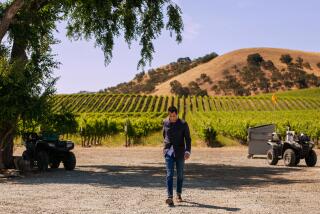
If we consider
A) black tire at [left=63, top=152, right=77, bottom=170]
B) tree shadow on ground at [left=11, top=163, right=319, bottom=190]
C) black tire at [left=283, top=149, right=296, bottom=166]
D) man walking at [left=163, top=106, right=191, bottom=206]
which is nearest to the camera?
man walking at [left=163, top=106, right=191, bottom=206]

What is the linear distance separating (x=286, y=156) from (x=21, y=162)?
10.5 meters

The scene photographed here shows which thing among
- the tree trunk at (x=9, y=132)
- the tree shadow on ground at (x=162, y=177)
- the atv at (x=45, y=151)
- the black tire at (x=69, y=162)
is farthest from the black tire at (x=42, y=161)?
the tree trunk at (x=9, y=132)

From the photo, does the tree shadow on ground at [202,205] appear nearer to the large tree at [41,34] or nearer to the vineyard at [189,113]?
the large tree at [41,34]

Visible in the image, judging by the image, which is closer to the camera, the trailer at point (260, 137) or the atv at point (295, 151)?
the atv at point (295, 151)

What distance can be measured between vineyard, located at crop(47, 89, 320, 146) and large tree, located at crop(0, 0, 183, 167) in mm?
18358

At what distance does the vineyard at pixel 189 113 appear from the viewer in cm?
4019

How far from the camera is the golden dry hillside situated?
166 metres

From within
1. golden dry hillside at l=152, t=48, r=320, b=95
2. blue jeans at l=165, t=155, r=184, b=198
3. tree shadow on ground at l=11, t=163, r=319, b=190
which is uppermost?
golden dry hillside at l=152, t=48, r=320, b=95

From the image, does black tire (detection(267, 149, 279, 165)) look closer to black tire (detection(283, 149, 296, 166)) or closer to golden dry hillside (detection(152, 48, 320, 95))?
black tire (detection(283, 149, 296, 166))

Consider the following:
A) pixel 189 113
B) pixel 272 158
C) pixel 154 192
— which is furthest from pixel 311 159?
pixel 189 113

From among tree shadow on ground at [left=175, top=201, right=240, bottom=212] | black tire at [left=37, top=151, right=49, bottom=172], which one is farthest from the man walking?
black tire at [left=37, top=151, right=49, bottom=172]

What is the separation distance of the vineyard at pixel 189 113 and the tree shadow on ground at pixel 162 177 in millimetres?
19801

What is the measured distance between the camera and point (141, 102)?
97438mm

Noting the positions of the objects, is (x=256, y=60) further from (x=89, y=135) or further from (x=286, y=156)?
(x=286, y=156)
